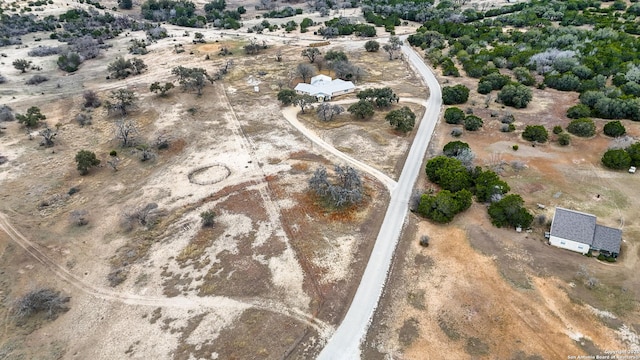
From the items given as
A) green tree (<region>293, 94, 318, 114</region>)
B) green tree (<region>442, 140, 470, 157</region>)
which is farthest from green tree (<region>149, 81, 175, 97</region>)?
green tree (<region>442, 140, 470, 157</region>)

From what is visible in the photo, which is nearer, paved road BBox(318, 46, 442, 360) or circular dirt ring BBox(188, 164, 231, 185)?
paved road BBox(318, 46, 442, 360)

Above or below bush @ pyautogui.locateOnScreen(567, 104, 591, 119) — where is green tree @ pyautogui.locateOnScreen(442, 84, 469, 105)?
above

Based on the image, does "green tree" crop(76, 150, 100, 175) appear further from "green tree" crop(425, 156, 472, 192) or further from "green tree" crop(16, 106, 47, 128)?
"green tree" crop(425, 156, 472, 192)

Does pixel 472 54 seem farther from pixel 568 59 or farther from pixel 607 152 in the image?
pixel 607 152

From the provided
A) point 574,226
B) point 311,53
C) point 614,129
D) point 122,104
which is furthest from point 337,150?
point 311,53

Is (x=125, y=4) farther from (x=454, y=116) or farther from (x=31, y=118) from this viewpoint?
(x=454, y=116)

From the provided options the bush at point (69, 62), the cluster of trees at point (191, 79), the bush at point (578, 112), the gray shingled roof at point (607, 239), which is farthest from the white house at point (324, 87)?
the bush at point (69, 62)

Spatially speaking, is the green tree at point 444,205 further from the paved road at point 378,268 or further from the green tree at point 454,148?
the green tree at point 454,148
